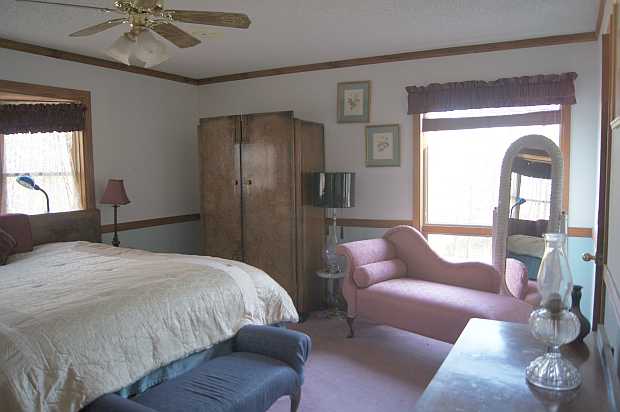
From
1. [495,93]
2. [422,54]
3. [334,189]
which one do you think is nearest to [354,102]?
[422,54]

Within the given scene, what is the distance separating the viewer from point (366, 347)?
3736mm

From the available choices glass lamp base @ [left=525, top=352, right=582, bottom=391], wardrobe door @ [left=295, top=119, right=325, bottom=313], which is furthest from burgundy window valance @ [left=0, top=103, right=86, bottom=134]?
glass lamp base @ [left=525, top=352, right=582, bottom=391]

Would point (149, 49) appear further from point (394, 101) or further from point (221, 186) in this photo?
point (394, 101)

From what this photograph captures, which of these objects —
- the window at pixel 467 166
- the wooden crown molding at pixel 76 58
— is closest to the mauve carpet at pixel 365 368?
the window at pixel 467 166

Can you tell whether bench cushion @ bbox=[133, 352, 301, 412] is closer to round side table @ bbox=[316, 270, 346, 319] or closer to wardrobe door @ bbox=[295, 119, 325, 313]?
wardrobe door @ bbox=[295, 119, 325, 313]

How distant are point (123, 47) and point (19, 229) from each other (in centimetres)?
199

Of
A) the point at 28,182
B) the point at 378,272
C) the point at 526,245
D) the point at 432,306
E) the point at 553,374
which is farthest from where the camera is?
the point at 28,182

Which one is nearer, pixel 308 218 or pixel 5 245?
pixel 5 245

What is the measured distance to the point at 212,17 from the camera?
2213mm

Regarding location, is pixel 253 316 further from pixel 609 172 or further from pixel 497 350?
pixel 609 172

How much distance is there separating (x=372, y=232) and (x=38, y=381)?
3.29m

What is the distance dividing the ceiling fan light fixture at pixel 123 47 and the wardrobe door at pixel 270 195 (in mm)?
2020

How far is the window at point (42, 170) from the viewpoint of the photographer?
4.41 meters

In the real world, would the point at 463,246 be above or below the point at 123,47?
below
